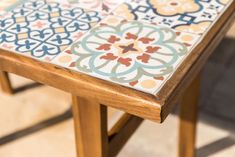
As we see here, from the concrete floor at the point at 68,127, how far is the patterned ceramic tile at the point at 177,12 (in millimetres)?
584

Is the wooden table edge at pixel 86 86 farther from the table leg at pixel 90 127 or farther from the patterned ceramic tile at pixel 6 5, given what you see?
the patterned ceramic tile at pixel 6 5

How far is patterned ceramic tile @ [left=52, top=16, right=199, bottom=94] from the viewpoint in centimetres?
76

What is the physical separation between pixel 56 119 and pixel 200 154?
0.51 meters

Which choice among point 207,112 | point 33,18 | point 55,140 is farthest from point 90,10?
point 207,112

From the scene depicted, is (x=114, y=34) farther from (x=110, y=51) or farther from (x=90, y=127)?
(x=90, y=127)

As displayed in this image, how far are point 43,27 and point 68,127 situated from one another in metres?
0.66

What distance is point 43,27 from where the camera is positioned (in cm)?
91

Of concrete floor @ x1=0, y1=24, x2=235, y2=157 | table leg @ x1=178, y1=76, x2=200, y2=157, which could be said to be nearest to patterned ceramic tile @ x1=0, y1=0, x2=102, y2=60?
table leg @ x1=178, y1=76, x2=200, y2=157

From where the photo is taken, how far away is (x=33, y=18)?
94 centimetres

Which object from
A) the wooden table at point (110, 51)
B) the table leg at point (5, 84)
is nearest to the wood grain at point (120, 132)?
the wooden table at point (110, 51)

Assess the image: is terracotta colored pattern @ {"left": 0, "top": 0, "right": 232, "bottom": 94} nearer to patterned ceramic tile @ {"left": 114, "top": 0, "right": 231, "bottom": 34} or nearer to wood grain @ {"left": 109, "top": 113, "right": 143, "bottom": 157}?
patterned ceramic tile @ {"left": 114, "top": 0, "right": 231, "bottom": 34}

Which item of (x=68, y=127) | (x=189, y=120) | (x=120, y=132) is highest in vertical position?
(x=120, y=132)

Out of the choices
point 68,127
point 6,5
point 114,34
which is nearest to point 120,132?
point 114,34

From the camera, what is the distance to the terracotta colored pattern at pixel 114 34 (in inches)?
30.9
